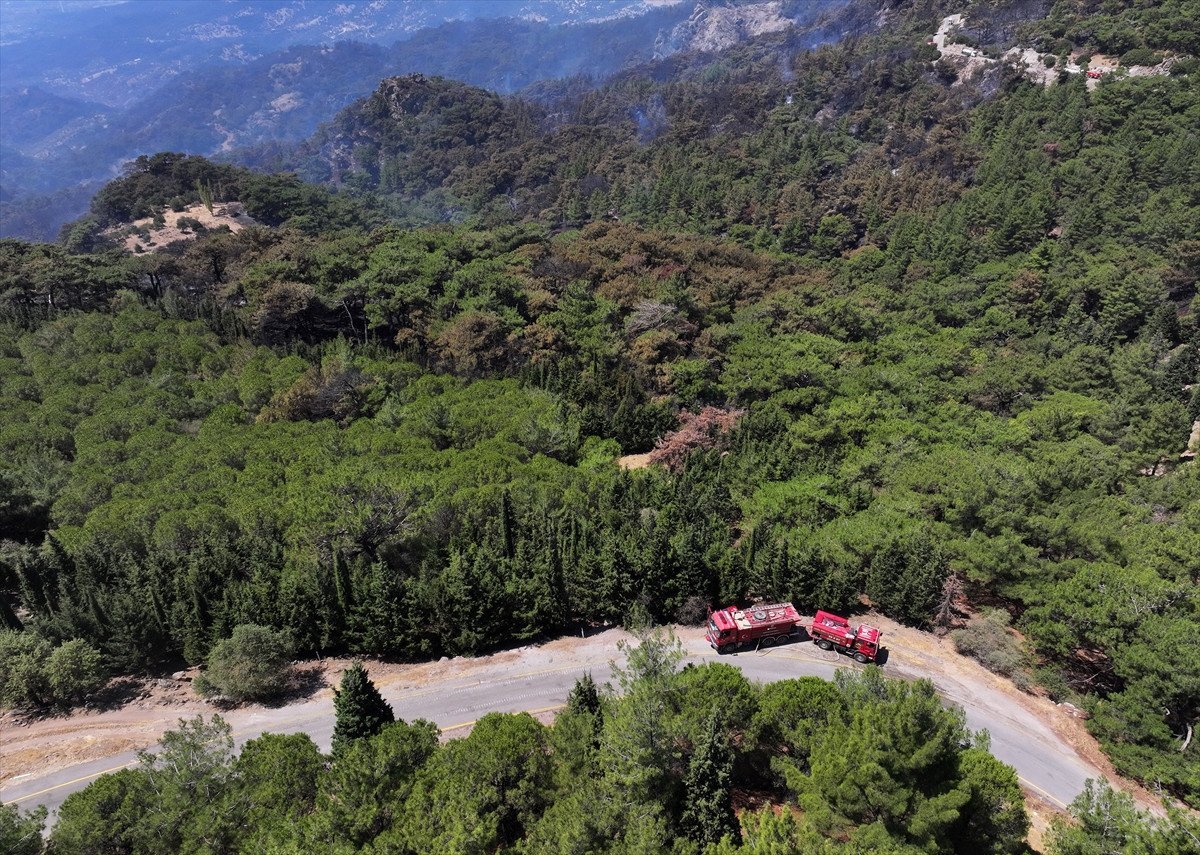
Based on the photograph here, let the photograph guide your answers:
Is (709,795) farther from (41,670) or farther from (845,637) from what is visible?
(41,670)

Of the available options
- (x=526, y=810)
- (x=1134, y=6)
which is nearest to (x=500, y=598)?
(x=526, y=810)

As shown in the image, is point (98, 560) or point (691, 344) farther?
point (691, 344)

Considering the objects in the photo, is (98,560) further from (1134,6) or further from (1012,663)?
(1134,6)

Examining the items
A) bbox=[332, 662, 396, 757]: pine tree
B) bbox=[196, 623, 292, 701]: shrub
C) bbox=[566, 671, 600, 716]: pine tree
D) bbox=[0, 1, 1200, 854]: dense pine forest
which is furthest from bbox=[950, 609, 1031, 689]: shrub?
bbox=[196, 623, 292, 701]: shrub

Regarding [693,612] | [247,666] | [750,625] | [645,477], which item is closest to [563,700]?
[693,612]

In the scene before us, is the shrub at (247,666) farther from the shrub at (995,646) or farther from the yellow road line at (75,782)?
the shrub at (995,646)

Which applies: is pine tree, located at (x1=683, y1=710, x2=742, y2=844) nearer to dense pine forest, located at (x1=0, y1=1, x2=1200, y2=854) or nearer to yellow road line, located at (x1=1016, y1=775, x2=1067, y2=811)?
dense pine forest, located at (x1=0, y1=1, x2=1200, y2=854)

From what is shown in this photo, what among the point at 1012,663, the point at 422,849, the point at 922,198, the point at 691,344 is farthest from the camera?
the point at 922,198

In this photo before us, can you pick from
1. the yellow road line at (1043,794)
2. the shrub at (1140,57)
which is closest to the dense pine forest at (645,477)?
the yellow road line at (1043,794)
